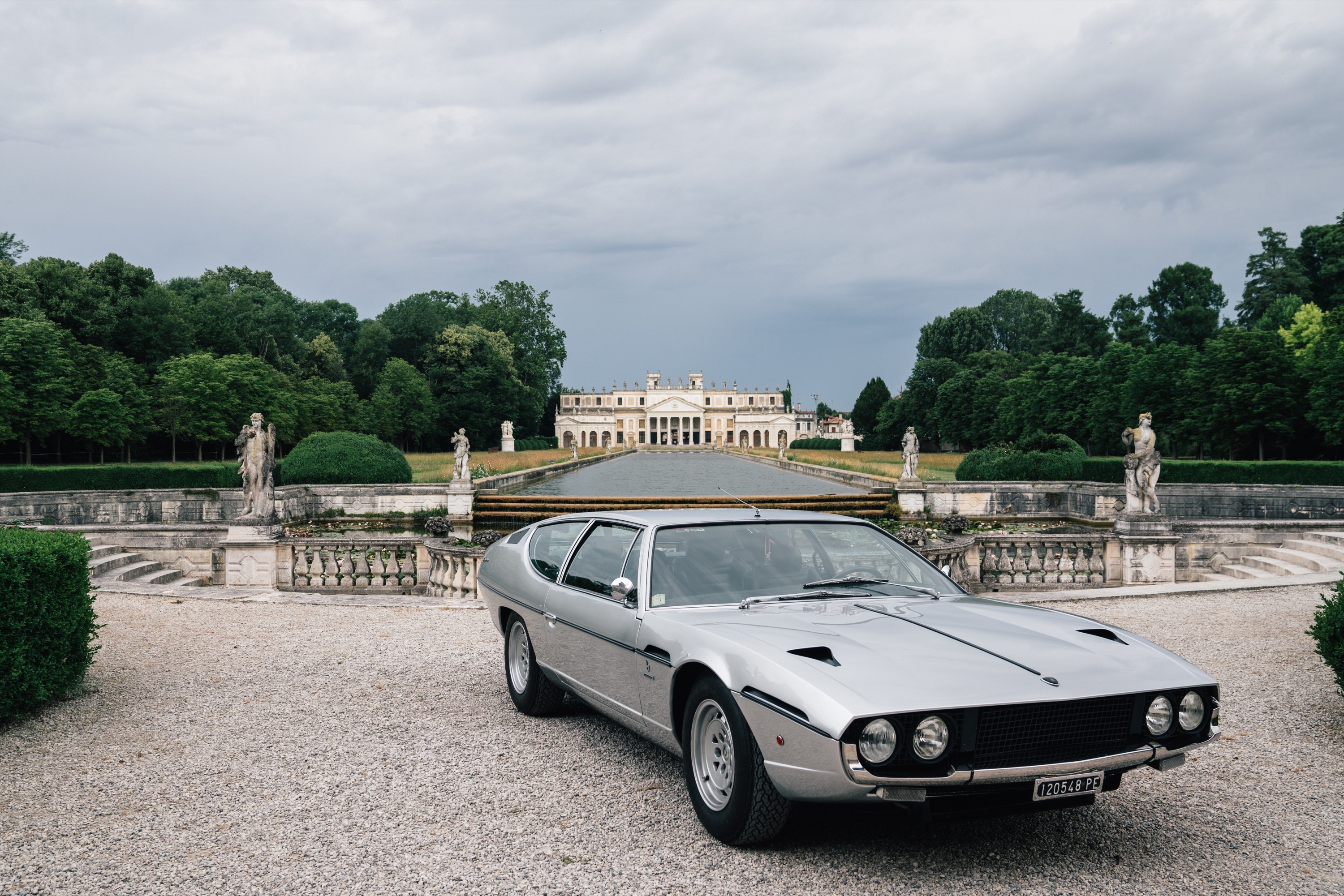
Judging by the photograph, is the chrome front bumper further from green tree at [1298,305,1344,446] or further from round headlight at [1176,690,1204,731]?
green tree at [1298,305,1344,446]

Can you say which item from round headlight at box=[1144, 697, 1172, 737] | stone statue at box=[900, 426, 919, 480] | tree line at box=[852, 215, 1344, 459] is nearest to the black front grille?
round headlight at box=[1144, 697, 1172, 737]

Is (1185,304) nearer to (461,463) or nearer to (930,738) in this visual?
(461,463)

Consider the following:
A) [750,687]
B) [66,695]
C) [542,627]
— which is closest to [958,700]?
[750,687]

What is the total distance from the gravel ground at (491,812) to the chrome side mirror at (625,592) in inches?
35.3

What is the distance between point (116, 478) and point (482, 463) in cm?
1398

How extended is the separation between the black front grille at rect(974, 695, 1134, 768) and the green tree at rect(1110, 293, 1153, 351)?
55.3 meters

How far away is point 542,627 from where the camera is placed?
517 cm

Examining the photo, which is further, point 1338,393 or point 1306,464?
point 1338,393

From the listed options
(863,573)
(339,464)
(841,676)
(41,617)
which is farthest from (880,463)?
(841,676)

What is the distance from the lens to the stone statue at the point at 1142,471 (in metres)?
13.4

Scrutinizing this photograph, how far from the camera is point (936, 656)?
3.24m

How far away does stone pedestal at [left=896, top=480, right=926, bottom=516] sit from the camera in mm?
22125

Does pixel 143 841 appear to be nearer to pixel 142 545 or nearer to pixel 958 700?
pixel 958 700

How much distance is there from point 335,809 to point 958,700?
9.34 feet
